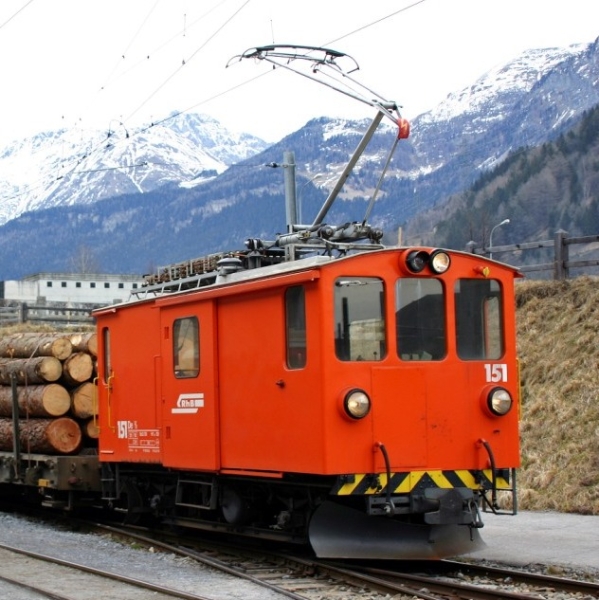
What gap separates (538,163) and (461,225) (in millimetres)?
16028

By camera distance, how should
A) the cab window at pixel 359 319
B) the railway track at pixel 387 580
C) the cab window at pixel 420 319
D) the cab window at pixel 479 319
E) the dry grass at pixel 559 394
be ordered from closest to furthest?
the railway track at pixel 387 580
the cab window at pixel 359 319
the cab window at pixel 420 319
the cab window at pixel 479 319
the dry grass at pixel 559 394

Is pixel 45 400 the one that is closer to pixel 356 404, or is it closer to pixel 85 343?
pixel 85 343

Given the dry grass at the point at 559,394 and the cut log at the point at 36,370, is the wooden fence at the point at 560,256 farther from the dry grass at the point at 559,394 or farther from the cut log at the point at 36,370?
the cut log at the point at 36,370

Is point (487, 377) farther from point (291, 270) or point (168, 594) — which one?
point (168, 594)

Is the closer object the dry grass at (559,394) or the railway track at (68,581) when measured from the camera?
the railway track at (68,581)

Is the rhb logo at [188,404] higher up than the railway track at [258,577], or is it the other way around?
the rhb logo at [188,404]

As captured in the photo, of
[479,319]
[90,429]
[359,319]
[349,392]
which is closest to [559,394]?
[479,319]

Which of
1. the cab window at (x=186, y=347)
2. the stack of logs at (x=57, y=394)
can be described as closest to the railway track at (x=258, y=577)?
the cab window at (x=186, y=347)

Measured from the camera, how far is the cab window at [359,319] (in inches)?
405

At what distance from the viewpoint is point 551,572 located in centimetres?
1030

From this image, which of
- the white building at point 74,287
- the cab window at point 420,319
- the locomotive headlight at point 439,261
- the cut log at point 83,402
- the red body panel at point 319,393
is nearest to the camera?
the red body panel at point 319,393

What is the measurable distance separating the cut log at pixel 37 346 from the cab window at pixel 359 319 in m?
6.59

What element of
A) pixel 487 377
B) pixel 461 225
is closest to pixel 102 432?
pixel 487 377

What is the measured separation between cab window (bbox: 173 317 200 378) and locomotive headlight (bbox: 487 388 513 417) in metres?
3.12
